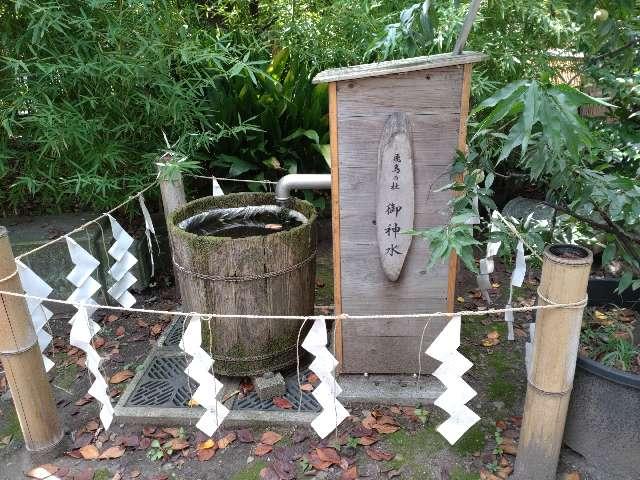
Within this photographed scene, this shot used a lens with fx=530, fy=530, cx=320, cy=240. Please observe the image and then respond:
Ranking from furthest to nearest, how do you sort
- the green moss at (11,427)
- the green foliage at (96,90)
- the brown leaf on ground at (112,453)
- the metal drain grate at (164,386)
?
the green foliage at (96,90) → the metal drain grate at (164,386) → the green moss at (11,427) → the brown leaf on ground at (112,453)

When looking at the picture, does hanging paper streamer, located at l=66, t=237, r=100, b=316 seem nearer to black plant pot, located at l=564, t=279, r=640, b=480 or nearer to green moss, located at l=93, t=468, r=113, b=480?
green moss, located at l=93, t=468, r=113, b=480

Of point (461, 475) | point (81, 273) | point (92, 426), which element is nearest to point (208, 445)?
point (92, 426)

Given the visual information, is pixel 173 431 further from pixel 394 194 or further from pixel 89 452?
pixel 394 194

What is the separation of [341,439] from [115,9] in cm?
314

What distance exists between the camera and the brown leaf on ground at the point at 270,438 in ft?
9.80

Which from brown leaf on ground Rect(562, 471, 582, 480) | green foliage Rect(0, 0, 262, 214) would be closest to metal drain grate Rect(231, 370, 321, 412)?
brown leaf on ground Rect(562, 471, 582, 480)

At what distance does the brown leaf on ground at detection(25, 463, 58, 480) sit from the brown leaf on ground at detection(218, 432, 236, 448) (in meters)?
0.88

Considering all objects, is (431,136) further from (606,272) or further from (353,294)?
(606,272)

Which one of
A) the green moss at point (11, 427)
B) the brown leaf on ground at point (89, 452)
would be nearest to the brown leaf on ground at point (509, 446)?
the brown leaf on ground at point (89, 452)

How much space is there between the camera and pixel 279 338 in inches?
130

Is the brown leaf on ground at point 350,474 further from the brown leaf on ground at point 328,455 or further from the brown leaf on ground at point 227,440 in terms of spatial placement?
the brown leaf on ground at point 227,440

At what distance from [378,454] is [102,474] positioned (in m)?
1.48

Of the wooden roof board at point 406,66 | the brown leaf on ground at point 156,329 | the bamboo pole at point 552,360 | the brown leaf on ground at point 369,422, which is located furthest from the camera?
the brown leaf on ground at point 156,329

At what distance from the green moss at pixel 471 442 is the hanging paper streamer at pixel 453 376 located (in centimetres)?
50
